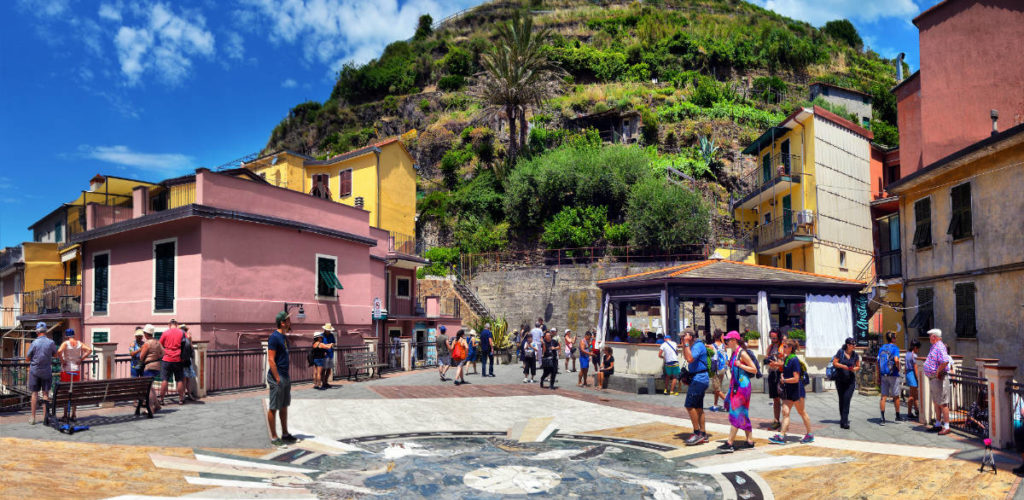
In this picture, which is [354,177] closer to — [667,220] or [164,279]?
[667,220]

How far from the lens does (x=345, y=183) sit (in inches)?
1489

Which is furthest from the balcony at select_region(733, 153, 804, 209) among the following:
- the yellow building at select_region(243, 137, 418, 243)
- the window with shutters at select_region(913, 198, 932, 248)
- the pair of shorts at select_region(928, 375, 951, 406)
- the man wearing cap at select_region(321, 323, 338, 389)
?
the man wearing cap at select_region(321, 323, 338, 389)

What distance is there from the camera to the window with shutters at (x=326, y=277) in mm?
20844

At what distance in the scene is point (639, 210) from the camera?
1391 inches

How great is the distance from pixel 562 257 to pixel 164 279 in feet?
74.1

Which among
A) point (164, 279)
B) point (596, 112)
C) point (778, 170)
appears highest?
point (596, 112)

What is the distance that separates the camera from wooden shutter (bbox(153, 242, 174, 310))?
17734mm

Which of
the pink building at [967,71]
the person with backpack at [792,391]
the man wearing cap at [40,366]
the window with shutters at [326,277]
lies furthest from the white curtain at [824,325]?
the man wearing cap at [40,366]

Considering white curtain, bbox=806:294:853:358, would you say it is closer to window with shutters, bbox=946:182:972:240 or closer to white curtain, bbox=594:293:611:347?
window with shutters, bbox=946:182:972:240

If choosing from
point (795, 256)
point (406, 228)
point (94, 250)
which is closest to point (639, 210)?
point (795, 256)

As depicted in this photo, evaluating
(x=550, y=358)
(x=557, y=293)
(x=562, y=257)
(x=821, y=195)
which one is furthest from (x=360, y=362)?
(x=821, y=195)

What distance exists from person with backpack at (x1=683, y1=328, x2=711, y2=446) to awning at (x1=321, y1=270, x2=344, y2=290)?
1385 centimetres

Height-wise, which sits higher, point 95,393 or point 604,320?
point 604,320

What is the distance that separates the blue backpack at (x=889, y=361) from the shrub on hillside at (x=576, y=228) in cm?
2368
